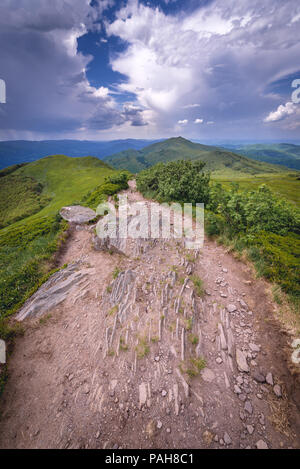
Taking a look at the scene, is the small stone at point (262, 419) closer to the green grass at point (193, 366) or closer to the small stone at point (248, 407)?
the small stone at point (248, 407)

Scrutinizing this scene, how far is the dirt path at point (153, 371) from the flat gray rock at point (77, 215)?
414 inches

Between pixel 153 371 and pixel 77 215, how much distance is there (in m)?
17.5

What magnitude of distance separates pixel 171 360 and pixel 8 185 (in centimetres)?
10690

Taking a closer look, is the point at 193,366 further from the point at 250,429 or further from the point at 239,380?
the point at 250,429

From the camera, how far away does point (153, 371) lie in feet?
21.3

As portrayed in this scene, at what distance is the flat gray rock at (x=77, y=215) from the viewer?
18.8m

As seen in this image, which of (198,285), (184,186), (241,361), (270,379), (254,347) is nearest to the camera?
(270,379)

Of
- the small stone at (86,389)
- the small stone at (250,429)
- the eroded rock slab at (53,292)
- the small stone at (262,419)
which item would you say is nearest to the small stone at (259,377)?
the small stone at (262,419)

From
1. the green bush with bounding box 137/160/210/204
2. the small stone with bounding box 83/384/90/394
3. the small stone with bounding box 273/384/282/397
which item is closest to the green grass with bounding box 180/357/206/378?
the small stone with bounding box 273/384/282/397

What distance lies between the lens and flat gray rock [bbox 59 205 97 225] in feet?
61.7

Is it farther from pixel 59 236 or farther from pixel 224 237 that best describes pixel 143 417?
pixel 59 236

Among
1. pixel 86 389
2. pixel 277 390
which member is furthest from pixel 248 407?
pixel 86 389

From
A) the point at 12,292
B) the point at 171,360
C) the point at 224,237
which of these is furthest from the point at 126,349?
the point at 224,237

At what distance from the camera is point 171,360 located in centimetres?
670
